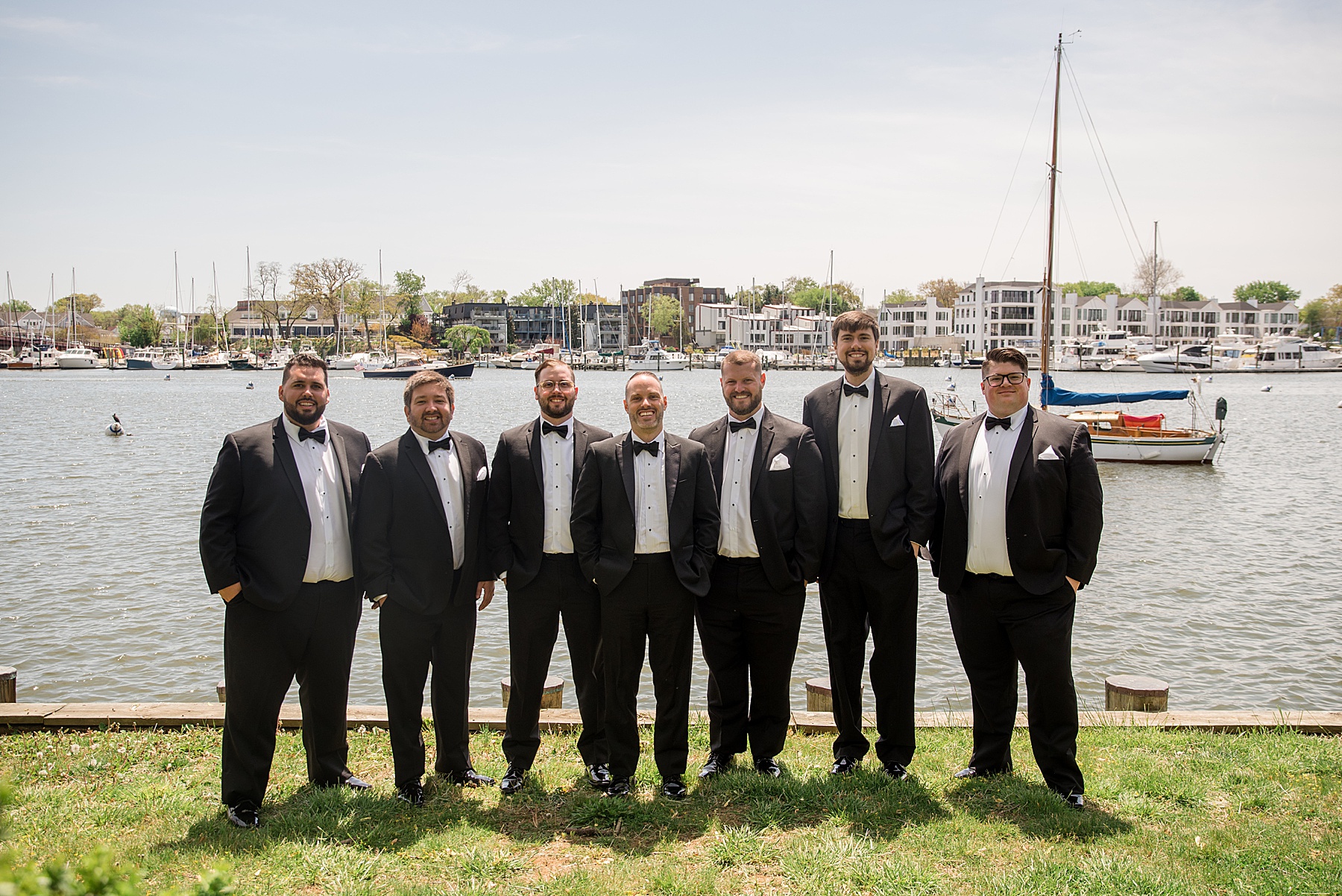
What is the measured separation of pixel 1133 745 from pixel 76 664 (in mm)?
12376

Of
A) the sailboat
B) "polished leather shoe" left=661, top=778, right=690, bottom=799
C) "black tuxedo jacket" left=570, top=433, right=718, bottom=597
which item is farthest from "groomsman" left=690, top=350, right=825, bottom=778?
the sailboat

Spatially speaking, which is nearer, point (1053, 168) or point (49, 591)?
point (49, 591)

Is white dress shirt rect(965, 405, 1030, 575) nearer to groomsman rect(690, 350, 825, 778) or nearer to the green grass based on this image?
groomsman rect(690, 350, 825, 778)

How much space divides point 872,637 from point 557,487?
2.26m

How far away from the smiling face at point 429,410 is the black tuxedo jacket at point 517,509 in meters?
0.39

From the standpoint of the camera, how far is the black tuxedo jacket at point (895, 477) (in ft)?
18.2

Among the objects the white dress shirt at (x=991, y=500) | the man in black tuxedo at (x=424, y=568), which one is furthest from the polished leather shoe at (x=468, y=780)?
the white dress shirt at (x=991, y=500)

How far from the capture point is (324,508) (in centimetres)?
534

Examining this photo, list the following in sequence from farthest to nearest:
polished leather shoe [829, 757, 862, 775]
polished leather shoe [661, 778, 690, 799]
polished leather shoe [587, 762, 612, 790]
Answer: polished leather shoe [829, 757, 862, 775] → polished leather shoe [587, 762, 612, 790] → polished leather shoe [661, 778, 690, 799]

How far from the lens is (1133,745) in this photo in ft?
20.6

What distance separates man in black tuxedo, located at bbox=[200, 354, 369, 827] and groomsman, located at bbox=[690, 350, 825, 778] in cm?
230

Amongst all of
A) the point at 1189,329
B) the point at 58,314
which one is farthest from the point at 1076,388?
A: the point at 58,314

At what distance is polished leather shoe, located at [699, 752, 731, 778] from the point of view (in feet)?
18.8

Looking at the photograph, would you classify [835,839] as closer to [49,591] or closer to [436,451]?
[436,451]
